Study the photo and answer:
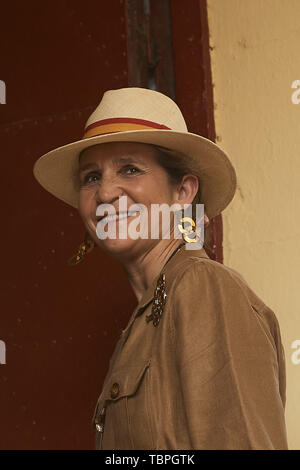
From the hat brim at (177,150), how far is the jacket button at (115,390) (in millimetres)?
679

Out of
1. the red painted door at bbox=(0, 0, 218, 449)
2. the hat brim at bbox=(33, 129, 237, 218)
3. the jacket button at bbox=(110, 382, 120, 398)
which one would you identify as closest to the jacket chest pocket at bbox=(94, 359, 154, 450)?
the jacket button at bbox=(110, 382, 120, 398)

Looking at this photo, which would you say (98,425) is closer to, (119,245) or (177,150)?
(119,245)

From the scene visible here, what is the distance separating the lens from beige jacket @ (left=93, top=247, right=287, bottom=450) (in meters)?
1.91

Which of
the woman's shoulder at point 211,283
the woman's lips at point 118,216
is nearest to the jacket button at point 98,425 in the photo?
the woman's shoulder at point 211,283

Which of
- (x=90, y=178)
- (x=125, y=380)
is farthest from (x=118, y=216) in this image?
(x=125, y=380)

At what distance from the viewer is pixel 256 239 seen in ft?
10.1

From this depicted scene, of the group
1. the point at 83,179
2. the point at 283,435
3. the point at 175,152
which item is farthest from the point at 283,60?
the point at 283,435

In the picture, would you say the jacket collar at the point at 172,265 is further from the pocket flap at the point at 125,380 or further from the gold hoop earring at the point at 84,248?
the gold hoop earring at the point at 84,248

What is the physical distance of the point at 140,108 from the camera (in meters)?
2.46

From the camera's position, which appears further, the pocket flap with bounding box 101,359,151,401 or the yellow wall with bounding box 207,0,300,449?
the yellow wall with bounding box 207,0,300,449

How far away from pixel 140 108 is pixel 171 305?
2.09ft

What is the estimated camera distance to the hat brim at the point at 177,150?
238 centimetres

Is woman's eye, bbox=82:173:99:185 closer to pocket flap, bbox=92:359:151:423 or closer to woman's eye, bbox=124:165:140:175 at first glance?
woman's eye, bbox=124:165:140:175

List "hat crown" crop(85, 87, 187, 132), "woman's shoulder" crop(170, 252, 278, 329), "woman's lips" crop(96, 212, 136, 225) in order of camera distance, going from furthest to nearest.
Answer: "hat crown" crop(85, 87, 187, 132) → "woman's lips" crop(96, 212, 136, 225) → "woman's shoulder" crop(170, 252, 278, 329)
